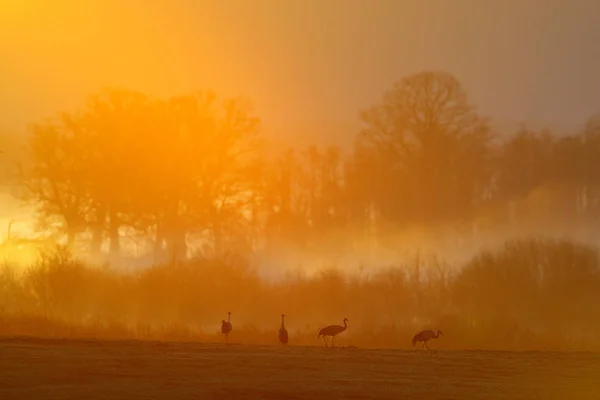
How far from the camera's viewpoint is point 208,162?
40.6m

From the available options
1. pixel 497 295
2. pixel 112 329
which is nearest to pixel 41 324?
pixel 112 329

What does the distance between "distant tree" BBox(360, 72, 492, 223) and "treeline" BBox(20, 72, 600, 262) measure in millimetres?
55

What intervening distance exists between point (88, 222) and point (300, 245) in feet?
30.2

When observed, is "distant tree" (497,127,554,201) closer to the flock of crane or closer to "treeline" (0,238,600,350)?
"treeline" (0,238,600,350)

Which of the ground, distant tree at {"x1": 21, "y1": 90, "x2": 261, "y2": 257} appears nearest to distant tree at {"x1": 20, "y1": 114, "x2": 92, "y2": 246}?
distant tree at {"x1": 21, "y1": 90, "x2": 261, "y2": 257}

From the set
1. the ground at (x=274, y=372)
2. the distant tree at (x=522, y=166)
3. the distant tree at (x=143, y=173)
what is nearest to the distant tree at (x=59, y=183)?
the distant tree at (x=143, y=173)

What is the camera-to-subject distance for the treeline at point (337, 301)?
116 feet

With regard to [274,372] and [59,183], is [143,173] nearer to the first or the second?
[59,183]

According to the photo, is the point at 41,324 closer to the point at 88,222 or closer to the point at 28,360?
the point at 88,222

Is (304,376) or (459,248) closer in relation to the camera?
(304,376)

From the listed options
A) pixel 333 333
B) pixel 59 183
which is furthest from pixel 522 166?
pixel 59 183

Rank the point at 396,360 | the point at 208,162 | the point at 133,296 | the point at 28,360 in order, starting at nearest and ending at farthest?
the point at 28,360 → the point at 396,360 → the point at 133,296 → the point at 208,162

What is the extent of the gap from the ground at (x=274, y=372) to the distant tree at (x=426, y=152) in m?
11.9

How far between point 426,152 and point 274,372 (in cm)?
1818
